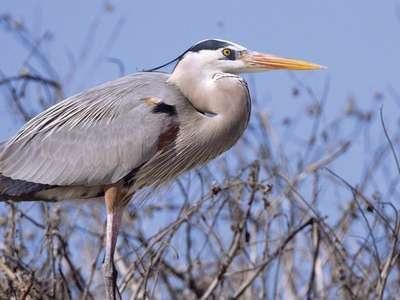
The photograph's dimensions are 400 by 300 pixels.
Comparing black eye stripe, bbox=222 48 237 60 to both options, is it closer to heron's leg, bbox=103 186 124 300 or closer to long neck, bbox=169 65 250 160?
long neck, bbox=169 65 250 160

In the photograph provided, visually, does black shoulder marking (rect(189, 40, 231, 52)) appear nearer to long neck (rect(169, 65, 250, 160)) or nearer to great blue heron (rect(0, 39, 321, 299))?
great blue heron (rect(0, 39, 321, 299))

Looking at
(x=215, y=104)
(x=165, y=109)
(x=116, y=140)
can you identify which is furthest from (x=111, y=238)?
(x=215, y=104)

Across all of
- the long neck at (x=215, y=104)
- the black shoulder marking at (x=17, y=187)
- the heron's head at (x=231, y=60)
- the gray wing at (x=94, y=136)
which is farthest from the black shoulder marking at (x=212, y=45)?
the black shoulder marking at (x=17, y=187)

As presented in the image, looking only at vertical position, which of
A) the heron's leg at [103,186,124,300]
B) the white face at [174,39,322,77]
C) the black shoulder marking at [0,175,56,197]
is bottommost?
the heron's leg at [103,186,124,300]

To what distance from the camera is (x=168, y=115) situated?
4.66 m

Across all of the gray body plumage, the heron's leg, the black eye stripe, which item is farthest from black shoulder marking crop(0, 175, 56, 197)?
the black eye stripe

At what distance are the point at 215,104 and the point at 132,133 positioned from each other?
44cm

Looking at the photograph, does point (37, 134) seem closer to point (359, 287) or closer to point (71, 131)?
point (71, 131)

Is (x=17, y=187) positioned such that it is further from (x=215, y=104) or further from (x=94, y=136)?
(x=215, y=104)

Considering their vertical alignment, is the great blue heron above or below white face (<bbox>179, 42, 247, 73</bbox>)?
below

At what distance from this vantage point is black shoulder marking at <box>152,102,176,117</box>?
4.66m

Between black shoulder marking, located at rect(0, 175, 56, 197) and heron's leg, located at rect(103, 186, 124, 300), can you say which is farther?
black shoulder marking, located at rect(0, 175, 56, 197)

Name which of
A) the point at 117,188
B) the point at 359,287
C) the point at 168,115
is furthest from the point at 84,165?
the point at 359,287

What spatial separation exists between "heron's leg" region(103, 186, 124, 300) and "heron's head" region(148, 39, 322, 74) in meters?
0.75
